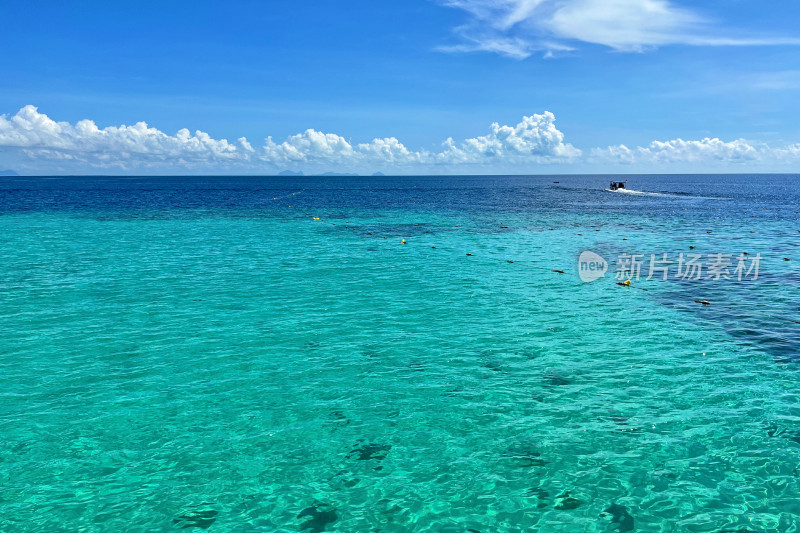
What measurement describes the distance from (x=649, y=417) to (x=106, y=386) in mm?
19445

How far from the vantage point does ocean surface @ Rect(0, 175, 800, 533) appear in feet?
41.7

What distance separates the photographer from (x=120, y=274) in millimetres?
39438

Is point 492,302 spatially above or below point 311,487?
above

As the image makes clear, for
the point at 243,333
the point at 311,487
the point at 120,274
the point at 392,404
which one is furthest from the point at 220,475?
the point at 120,274

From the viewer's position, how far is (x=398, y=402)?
18219 mm

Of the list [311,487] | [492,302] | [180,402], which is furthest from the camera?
[492,302]

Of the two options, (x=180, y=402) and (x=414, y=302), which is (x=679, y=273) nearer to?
(x=414, y=302)

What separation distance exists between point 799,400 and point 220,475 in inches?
767

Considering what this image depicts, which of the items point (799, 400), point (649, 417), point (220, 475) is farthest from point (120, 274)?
point (799, 400)

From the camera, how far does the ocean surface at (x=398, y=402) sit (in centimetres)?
1270

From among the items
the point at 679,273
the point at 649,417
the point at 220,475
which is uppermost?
the point at 679,273

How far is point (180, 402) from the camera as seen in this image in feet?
59.0

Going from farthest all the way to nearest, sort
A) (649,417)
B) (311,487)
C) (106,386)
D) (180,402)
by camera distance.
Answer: (106,386) → (180,402) → (649,417) → (311,487)

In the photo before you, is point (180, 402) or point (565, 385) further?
point (565, 385)
